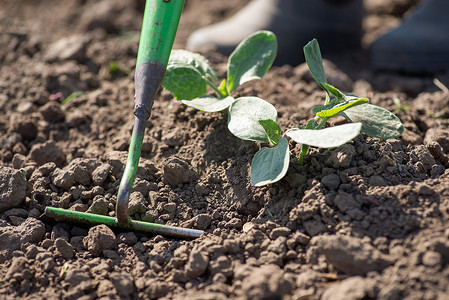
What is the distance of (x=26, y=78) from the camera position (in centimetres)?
249

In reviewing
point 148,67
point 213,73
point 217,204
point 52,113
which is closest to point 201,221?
point 217,204

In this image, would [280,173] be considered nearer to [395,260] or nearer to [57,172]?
[395,260]

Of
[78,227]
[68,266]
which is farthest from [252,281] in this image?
[78,227]

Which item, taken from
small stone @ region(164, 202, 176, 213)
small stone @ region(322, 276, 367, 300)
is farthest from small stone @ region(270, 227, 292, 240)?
small stone @ region(164, 202, 176, 213)

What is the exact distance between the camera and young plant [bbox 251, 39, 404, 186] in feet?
4.47

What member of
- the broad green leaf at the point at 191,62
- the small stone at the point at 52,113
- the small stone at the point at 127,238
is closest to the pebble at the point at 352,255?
the small stone at the point at 127,238

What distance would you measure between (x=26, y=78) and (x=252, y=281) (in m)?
1.81

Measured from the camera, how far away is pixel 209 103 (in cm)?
181

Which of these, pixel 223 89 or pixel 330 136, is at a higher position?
pixel 223 89

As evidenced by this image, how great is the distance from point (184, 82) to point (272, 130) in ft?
1.41

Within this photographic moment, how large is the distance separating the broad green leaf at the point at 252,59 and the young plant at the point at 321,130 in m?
0.32

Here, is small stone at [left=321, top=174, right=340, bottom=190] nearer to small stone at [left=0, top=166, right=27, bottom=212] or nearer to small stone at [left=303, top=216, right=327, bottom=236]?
small stone at [left=303, top=216, right=327, bottom=236]

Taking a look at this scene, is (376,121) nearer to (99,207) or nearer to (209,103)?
(209,103)

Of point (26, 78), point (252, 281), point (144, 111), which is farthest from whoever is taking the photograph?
point (26, 78)
